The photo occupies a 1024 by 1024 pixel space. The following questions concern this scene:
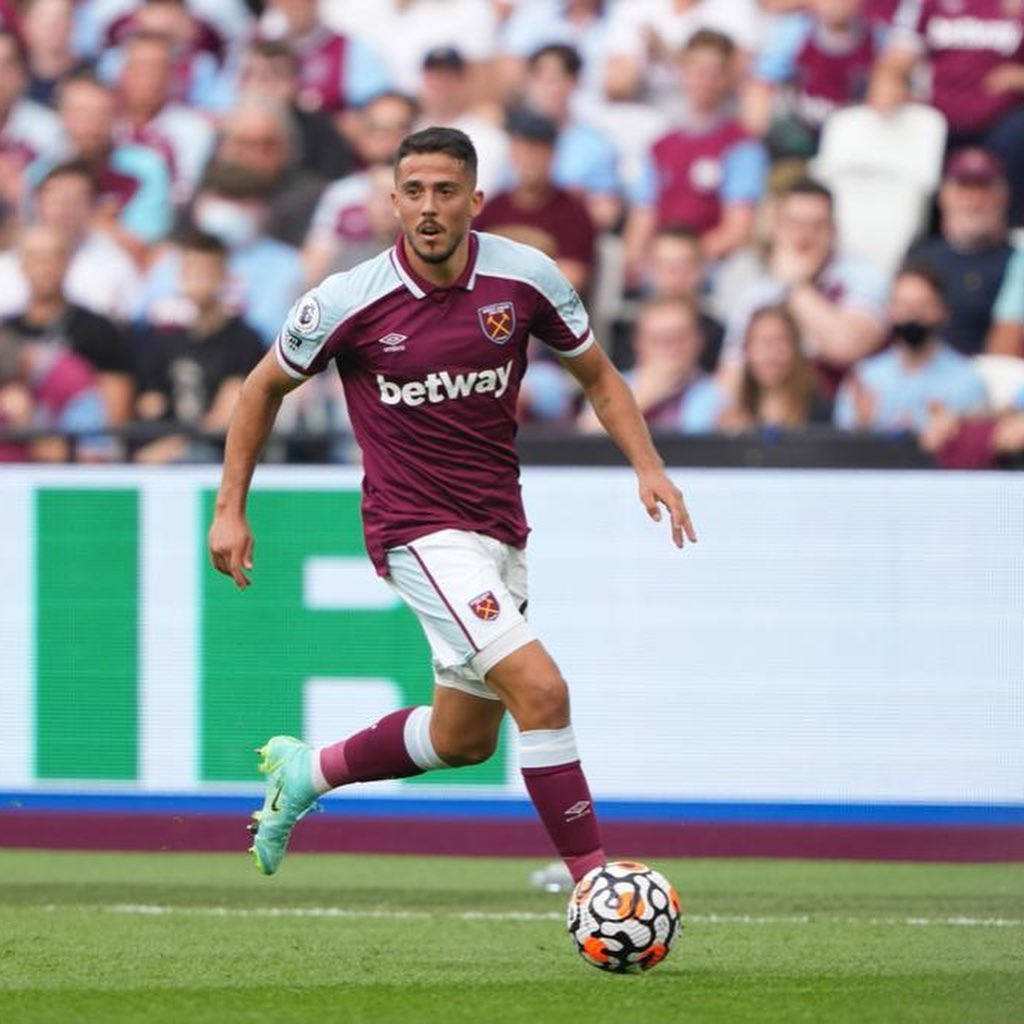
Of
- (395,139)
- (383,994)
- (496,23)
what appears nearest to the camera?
(383,994)

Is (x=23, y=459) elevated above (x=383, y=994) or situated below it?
above

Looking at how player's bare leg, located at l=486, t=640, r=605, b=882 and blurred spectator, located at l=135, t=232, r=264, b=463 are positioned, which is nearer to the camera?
player's bare leg, located at l=486, t=640, r=605, b=882

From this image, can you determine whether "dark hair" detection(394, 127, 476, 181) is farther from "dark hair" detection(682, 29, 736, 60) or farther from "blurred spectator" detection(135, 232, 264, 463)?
"dark hair" detection(682, 29, 736, 60)

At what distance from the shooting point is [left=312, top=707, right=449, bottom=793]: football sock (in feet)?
23.3

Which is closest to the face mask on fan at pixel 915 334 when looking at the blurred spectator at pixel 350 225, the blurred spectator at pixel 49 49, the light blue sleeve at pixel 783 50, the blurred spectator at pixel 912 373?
the blurred spectator at pixel 912 373

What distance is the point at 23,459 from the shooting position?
35.7 feet

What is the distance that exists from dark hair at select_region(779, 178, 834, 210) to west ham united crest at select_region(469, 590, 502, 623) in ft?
19.7

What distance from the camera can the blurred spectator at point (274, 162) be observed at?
1355cm

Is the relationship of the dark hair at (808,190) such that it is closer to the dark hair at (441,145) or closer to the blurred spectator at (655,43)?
the blurred spectator at (655,43)

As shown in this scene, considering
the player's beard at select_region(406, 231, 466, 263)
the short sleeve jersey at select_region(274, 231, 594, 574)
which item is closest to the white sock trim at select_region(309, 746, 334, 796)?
the short sleeve jersey at select_region(274, 231, 594, 574)

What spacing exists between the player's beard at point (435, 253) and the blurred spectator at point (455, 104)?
272 inches

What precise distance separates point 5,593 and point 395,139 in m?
4.29

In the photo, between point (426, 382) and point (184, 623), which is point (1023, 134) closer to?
point (184, 623)

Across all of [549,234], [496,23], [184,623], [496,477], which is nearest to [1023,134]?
[549,234]
